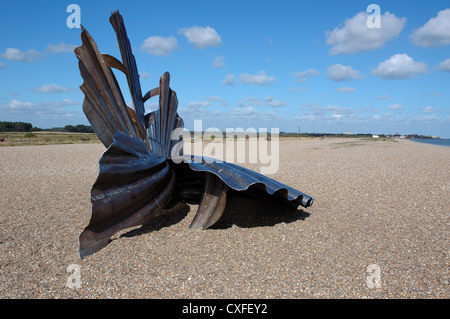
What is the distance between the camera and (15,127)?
7906 centimetres

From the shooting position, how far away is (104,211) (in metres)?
3.94

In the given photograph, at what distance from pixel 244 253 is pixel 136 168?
1.87 metres

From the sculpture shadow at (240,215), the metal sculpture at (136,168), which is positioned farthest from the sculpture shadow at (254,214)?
the metal sculpture at (136,168)

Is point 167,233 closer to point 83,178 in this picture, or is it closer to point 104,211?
point 104,211

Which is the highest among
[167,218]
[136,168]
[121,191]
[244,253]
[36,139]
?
[36,139]

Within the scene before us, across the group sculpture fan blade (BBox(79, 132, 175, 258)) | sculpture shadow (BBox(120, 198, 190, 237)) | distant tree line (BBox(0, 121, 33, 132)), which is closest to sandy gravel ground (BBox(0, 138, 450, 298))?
sculpture shadow (BBox(120, 198, 190, 237))

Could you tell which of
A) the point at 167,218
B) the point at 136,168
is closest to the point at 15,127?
the point at 167,218

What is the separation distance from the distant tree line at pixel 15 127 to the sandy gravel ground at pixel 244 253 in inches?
3322

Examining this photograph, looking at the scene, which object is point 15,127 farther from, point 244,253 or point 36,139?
point 244,253

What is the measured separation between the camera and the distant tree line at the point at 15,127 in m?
77.2

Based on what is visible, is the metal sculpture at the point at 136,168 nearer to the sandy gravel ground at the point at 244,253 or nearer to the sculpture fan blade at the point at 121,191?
the sculpture fan blade at the point at 121,191
